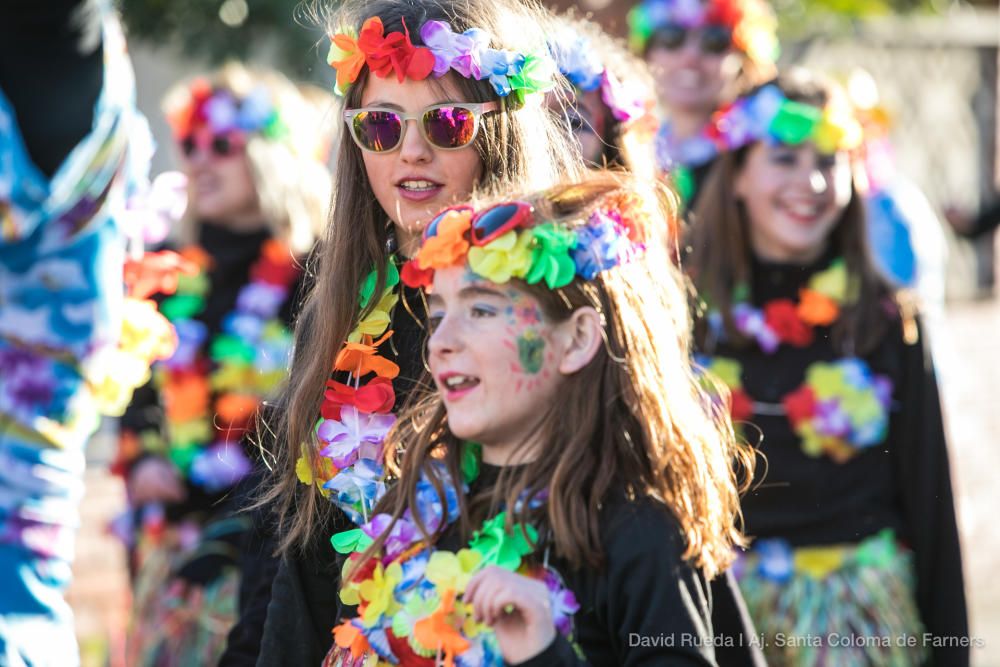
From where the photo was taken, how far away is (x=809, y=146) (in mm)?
4734

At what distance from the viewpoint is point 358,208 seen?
294 centimetres

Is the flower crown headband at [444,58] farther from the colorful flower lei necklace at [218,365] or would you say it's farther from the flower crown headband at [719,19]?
the flower crown headband at [719,19]

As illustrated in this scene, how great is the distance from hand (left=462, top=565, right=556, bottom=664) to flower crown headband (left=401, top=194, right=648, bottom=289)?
515 millimetres

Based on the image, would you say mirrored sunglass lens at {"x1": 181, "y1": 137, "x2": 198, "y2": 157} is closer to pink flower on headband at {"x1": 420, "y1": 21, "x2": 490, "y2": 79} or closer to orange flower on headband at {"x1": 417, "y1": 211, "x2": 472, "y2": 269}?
pink flower on headband at {"x1": 420, "y1": 21, "x2": 490, "y2": 79}

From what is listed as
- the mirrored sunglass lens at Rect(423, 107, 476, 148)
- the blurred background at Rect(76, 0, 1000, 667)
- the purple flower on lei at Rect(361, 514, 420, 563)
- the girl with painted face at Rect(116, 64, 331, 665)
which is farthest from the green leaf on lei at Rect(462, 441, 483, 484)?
the girl with painted face at Rect(116, 64, 331, 665)

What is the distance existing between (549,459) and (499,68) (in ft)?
2.43

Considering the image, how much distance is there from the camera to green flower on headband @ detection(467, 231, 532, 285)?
257 centimetres

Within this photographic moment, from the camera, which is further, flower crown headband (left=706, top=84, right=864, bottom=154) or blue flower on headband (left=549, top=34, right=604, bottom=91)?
flower crown headband (left=706, top=84, right=864, bottom=154)

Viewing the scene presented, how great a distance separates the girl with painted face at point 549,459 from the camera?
95.1 inches

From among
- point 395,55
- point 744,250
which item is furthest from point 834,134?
point 395,55

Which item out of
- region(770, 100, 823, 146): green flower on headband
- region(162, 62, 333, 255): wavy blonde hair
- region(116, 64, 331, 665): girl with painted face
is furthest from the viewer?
region(162, 62, 333, 255): wavy blonde hair

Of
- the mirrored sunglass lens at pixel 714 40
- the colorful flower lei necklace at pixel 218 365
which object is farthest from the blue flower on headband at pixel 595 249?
the mirrored sunglass lens at pixel 714 40

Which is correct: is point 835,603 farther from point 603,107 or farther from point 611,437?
point 611,437

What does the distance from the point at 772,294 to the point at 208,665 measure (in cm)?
211
